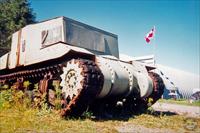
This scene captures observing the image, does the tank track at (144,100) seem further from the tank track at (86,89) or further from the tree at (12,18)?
the tree at (12,18)

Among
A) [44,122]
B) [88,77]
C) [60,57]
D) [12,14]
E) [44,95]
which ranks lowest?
[44,122]

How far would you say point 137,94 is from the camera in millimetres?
10578

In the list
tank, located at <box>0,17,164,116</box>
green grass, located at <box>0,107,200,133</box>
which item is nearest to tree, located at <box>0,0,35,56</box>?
tank, located at <box>0,17,164,116</box>

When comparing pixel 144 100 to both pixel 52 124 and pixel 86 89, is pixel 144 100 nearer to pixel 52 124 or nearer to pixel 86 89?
pixel 86 89

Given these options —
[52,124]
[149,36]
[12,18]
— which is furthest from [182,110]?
[12,18]

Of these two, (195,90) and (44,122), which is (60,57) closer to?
(44,122)

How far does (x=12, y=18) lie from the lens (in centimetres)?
2895

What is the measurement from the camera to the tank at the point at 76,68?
26.3 feet

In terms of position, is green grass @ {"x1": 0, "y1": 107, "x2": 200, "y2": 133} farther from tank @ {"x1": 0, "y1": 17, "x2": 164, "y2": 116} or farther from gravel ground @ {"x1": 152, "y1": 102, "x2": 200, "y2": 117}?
gravel ground @ {"x1": 152, "y1": 102, "x2": 200, "y2": 117}

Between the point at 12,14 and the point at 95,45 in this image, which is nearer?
the point at 95,45

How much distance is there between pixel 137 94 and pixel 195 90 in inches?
1611

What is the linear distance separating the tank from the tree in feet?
55.8

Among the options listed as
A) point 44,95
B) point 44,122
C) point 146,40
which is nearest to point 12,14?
point 146,40

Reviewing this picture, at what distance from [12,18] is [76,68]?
23.1 m
